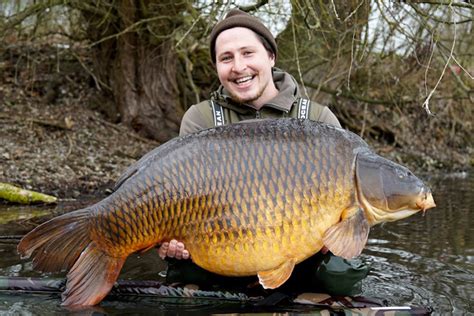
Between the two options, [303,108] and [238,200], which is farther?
[303,108]

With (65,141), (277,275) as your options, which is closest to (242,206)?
(277,275)

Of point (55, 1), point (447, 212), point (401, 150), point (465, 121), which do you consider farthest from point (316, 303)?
point (465, 121)

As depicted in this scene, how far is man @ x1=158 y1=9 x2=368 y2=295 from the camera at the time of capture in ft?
7.97

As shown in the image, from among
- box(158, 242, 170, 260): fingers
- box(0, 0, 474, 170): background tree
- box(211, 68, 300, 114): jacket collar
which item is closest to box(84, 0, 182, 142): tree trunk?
box(0, 0, 474, 170): background tree

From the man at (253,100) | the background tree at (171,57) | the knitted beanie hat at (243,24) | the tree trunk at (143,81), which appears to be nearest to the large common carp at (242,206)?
the man at (253,100)

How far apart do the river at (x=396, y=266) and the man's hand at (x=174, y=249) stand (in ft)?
0.84

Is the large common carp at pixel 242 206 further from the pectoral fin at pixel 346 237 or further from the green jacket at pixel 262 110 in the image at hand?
the green jacket at pixel 262 110

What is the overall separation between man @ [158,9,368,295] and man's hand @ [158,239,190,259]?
1.5 inches

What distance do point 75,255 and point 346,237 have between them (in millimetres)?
904

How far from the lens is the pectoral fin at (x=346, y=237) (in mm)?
1977

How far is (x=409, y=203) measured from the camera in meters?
2.03

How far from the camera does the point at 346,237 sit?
197 cm

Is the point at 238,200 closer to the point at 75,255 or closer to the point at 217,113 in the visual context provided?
the point at 75,255

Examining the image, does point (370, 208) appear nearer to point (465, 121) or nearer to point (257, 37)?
point (257, 37)
